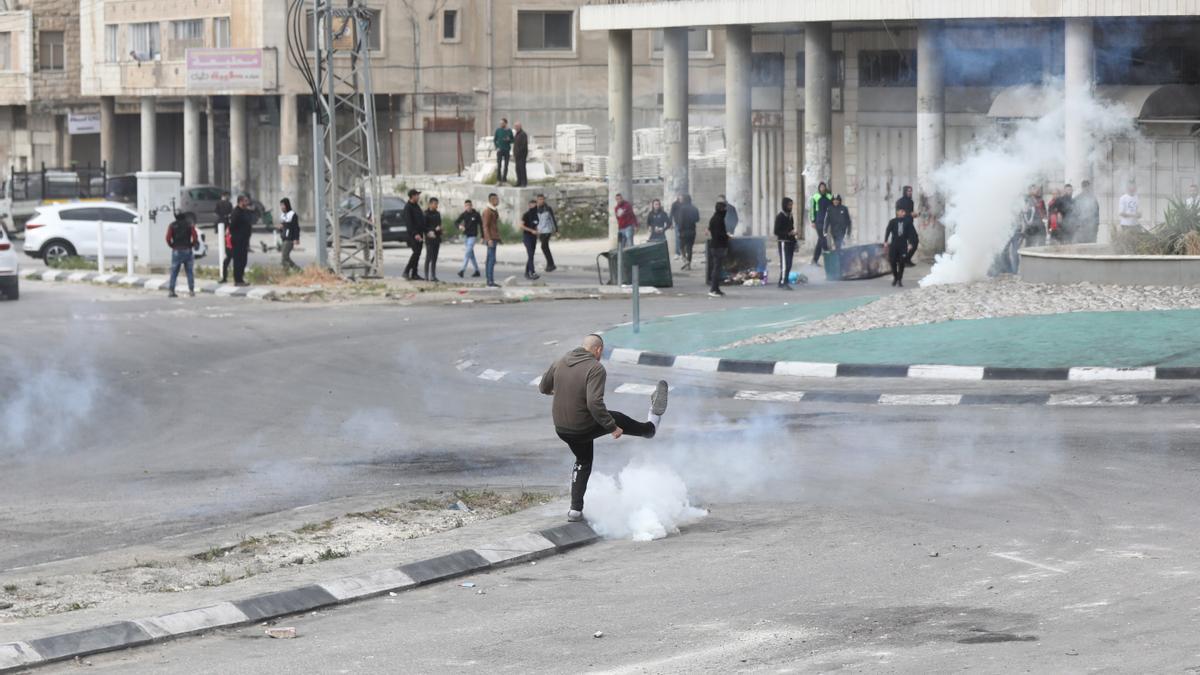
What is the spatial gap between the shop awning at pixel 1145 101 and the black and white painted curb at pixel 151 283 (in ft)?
44.3

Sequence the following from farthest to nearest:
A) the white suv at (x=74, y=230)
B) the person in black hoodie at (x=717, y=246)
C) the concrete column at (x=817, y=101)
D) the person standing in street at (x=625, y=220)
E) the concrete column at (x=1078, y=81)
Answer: the white suv at (x=74, y=230) → the person standing in street at (x=625, y=220) → the concrete column at (x=817, y=101) → the concrete column at (x=1078, y=81) → the person in black hoodie at (x=717, y=246)

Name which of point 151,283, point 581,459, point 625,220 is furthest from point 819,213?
point 581,459

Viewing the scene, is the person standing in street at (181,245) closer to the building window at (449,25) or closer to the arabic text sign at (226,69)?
the arabic text sign at (226,69)

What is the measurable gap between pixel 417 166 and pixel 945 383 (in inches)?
1717

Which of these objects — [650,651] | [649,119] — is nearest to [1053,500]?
[650,651]

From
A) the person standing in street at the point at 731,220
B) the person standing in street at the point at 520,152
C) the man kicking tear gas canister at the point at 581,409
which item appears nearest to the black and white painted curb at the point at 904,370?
the man kicking tear gas canister at the point at 581,409

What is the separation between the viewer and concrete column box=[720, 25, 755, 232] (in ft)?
128

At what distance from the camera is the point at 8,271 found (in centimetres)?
3152

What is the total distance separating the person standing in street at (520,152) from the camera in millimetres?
45844

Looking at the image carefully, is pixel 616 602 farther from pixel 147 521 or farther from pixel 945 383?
pixel 945 383

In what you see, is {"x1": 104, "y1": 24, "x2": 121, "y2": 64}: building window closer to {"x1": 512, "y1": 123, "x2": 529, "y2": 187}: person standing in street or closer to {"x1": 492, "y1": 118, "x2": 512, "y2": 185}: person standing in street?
{"x1": 492, "y1": 118, "x2": 512, "y2": 185}: person standing in street

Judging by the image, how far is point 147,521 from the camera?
12695 millimetres

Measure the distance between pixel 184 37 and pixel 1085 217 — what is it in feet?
126

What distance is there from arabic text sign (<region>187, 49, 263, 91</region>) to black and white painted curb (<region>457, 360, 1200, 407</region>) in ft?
135
